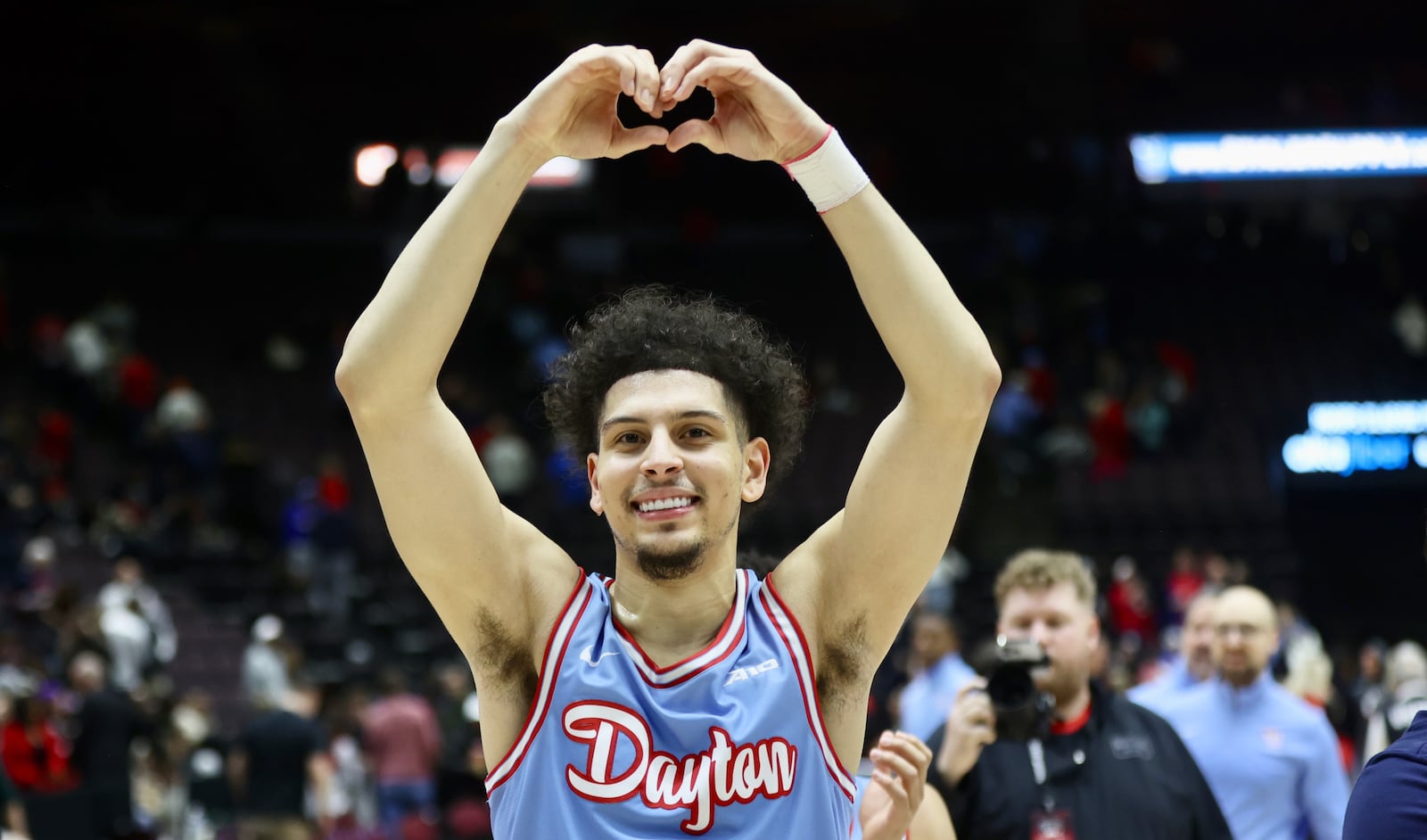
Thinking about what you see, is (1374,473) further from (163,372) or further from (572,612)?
(572,612)

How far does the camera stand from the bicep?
8.63 ft

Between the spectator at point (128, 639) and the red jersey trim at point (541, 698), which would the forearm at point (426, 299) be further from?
the spectator at point (128, 639)

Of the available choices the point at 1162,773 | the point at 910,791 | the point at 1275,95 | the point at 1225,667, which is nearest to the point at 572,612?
the point at 910,791

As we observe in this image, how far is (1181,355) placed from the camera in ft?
64.0

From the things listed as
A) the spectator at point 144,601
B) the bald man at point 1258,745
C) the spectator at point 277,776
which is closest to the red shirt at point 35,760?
the spectator at point 277,776

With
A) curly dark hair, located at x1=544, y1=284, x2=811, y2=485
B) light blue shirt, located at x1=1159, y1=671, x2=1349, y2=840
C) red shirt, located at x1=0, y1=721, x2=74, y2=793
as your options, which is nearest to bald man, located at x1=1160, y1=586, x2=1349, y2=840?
light blue shirt, located at x1=1159, y1=671, x2=1349, y2=840

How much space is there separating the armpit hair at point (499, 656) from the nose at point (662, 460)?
14.4 inches

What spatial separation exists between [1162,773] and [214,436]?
46.2 feet

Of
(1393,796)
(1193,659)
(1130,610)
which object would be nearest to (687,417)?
(1393,796)

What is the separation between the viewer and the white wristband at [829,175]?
8.82 ft

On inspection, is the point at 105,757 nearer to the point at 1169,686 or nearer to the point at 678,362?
the point at 1169,686

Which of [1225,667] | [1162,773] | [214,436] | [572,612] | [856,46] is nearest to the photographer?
[572,612]

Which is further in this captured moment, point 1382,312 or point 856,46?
point 856,46

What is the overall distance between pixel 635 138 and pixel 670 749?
41.0 inches
